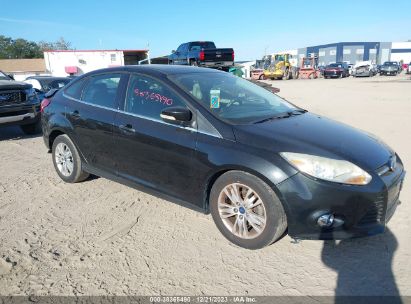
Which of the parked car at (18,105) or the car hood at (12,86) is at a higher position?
the car hood at (12,86)

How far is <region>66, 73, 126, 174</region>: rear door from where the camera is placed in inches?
168

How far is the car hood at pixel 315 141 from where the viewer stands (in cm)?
308

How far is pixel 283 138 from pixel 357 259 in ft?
4.00

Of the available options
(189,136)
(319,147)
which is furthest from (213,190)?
(319,147)

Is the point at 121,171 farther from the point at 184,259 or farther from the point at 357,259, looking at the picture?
the point at 357,259

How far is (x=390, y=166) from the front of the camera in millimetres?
3287

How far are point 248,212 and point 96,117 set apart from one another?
229 centimetres

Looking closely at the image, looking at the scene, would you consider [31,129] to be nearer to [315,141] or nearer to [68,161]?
[68,161]

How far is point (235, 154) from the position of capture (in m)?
3.17

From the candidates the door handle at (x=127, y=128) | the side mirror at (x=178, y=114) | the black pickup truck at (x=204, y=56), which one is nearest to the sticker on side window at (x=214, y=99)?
the side mirror at (x=178, y=114)

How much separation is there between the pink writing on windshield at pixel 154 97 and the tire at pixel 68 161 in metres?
1.43

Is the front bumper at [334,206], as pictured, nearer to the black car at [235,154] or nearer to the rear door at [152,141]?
the black car at [235,154]

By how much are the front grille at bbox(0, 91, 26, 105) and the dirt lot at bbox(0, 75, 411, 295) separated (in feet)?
12.9

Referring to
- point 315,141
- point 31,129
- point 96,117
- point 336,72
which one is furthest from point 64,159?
point 336,72
